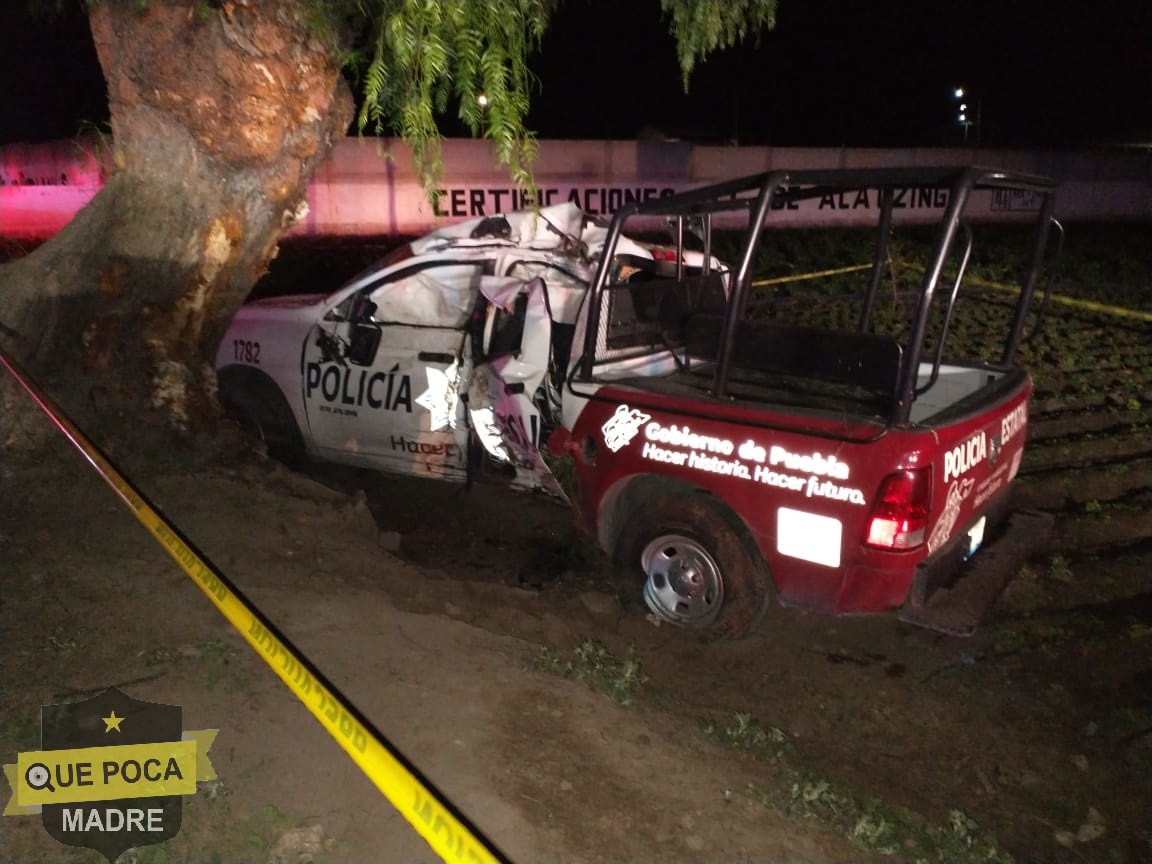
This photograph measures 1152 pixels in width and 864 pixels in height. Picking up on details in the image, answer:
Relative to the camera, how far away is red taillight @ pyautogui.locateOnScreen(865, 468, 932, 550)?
12.0 feet

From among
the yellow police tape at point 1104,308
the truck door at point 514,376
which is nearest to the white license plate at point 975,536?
the truck door at point 514,376

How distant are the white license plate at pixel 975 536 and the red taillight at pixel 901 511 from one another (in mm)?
708

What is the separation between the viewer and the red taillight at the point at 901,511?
12.0 feet

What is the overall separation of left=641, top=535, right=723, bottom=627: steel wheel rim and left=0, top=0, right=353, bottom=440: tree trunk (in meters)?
2.87

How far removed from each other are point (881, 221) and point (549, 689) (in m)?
3.06

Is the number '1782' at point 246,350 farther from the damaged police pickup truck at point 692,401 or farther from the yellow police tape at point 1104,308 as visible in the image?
the yellow police tape at point 1104,308

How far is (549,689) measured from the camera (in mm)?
3574

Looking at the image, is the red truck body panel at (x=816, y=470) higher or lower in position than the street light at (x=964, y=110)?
lower

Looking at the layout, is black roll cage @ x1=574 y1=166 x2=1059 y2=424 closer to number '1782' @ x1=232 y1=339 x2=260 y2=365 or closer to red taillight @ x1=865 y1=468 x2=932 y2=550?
red taillight @ x1=865 y1=468 x2=932 y2=550

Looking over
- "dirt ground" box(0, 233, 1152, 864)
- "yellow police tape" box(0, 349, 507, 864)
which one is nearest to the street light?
"dirt ground" box(0, 233, 1152, 864)

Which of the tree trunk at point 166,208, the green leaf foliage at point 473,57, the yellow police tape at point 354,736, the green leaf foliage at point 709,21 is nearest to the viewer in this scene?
the yellow police tape at point 354,736

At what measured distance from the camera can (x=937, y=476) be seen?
12.3ft

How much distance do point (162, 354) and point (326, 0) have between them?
7.24ft

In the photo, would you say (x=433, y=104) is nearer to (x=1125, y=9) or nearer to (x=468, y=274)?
(x=468, y=274)
